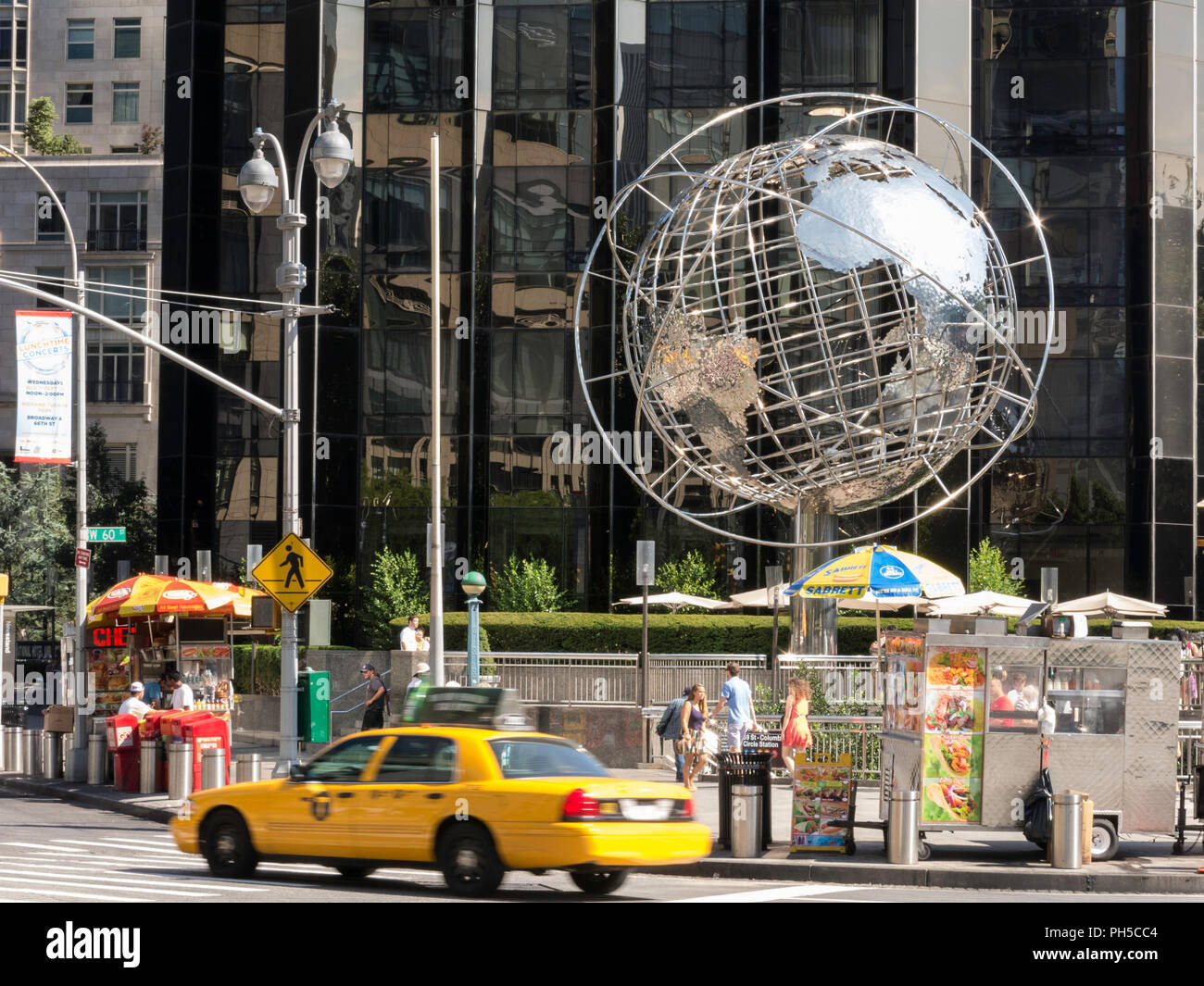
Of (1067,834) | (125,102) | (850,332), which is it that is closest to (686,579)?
(850,332)

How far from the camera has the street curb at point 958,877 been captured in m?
15.3

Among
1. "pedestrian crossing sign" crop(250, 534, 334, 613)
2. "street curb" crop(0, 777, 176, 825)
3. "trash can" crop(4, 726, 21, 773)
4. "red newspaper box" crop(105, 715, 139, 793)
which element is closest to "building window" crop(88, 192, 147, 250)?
"trash can" crop(4, 726, 21, 773)

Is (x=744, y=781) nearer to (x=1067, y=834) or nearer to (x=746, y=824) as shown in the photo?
(x=746, y=824)

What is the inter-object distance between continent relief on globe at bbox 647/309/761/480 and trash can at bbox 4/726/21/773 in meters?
14.0

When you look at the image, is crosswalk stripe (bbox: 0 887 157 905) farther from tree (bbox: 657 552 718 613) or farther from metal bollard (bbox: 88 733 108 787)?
tree (bbox: 657 552 718 613)

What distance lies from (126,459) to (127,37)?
66.4 feet

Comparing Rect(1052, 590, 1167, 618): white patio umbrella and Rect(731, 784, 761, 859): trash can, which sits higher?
Rect(1052, 590, 1167, 618): white patio umbrella

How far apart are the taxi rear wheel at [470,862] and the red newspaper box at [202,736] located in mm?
10273

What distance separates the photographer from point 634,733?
26.2 metres

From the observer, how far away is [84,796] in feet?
78.7

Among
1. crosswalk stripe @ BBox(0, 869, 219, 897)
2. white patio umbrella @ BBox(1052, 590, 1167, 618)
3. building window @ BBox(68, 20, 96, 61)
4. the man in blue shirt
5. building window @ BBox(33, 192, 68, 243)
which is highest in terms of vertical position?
building window @ BBox(68, 20, 96, 61)

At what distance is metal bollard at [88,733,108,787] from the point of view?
84.9 feet

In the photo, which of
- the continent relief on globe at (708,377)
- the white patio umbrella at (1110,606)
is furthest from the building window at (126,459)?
the continent relief on globe at (708,377)
